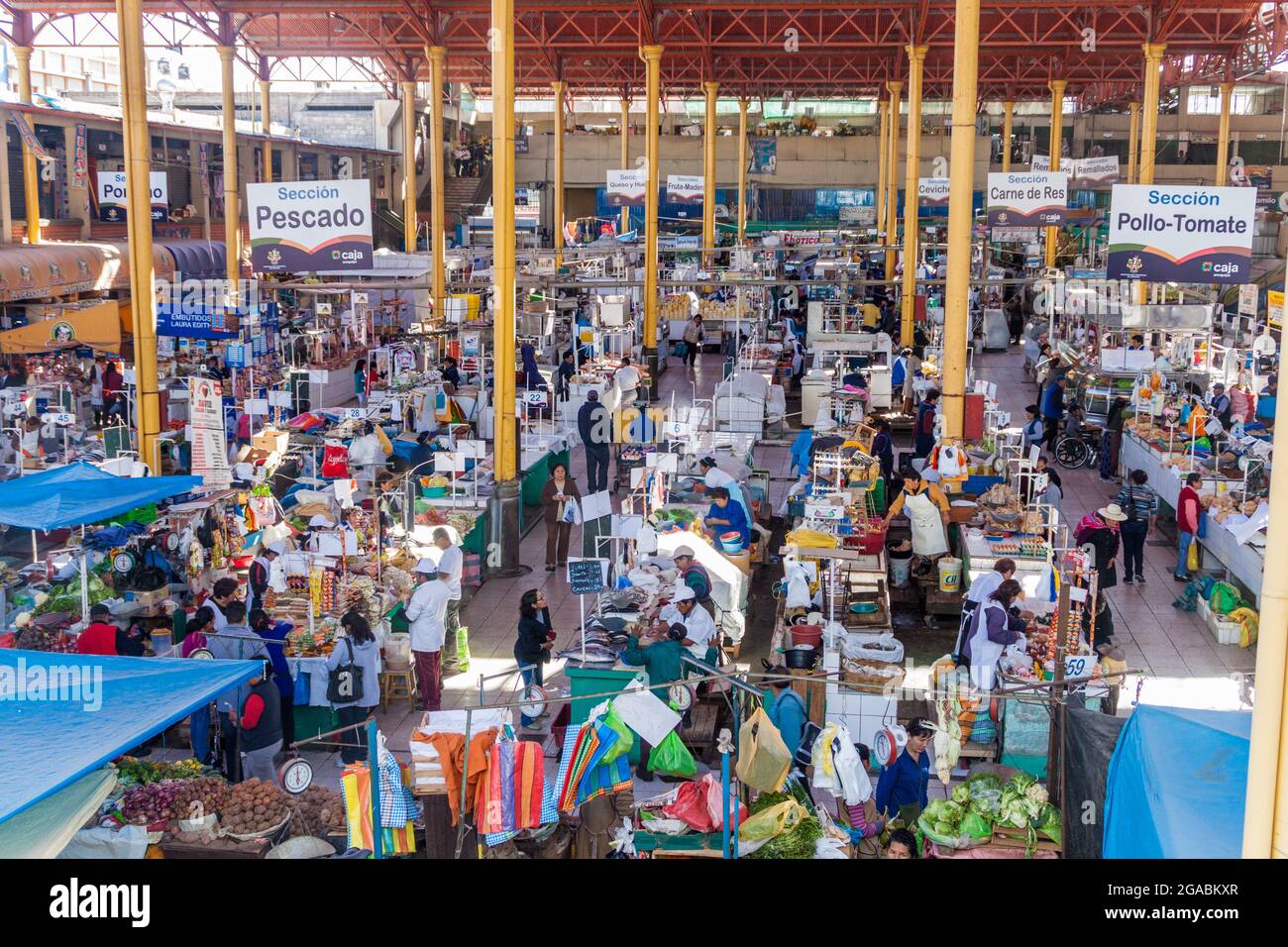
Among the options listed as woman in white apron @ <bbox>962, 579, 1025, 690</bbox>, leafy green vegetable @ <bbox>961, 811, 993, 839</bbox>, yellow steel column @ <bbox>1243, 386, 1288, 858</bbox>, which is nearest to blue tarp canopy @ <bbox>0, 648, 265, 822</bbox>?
leafy green vegetable @ <bbox>961, 811, 993, 839</bbox>

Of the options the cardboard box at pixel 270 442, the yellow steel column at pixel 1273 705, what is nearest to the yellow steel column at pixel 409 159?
the cardboard box at pixel 270 442

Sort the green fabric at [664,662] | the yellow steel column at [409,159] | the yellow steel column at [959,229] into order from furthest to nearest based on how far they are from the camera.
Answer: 1. the yellow steel column at [409,159]
2. the yellow steel column at [959,229]
3. the green fabric at [664,662]

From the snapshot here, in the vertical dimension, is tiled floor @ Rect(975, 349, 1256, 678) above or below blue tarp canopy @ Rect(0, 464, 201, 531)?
below

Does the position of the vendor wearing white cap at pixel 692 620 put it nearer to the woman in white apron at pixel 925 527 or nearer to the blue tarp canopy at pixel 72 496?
the woman in white apron at pixel 925 527

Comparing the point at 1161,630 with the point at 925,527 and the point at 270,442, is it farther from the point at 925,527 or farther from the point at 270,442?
the point at 270,442

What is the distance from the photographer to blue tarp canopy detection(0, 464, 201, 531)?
1155 cm

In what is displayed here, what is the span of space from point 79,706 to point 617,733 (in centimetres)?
282

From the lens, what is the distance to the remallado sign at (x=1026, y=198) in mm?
24625

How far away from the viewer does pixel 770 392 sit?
75.0 ft

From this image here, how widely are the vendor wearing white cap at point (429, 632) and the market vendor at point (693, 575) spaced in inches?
76.8

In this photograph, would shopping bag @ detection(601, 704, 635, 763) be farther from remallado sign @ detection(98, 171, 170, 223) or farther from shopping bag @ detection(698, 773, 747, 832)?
remallado sign @ detection(98, 171, 170, 223)

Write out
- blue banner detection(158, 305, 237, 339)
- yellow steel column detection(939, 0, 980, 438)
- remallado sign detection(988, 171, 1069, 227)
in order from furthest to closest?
remallado sign detection(988, 171, 1069, 227), blue banner detection(158, 305, 237, 339), yellow steel column detection(939, 0, 980, 438)

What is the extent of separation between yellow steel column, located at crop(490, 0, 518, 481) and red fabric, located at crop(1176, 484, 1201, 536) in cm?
736

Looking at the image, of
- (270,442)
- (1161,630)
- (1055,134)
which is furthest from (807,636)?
(1055,134)
